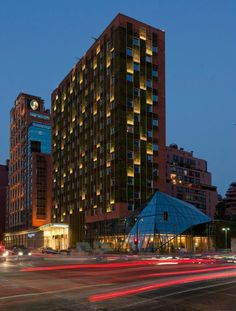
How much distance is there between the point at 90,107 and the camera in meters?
127

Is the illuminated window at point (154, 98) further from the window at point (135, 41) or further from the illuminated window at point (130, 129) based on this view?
the window at point (135, 41)

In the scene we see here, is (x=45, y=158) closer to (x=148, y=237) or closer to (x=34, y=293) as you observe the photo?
(x=148, y=237)

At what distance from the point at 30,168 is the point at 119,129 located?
241ft

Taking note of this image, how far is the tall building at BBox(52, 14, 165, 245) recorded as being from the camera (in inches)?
4313

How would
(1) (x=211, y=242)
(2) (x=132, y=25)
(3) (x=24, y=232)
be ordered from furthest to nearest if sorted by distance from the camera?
(3) (x=24, y=232)
(2) (x=132, y=25)
(1) (x=211, y=242)

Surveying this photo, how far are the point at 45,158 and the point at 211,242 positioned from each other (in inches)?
3318

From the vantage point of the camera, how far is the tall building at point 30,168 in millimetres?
170875

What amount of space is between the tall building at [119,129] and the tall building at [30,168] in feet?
Result: 132

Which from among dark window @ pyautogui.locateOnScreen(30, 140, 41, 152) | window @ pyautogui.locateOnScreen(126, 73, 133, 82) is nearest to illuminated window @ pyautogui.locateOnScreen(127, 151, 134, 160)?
window @ pyautogui.locateOnScreen(126, 73, 133, 82)

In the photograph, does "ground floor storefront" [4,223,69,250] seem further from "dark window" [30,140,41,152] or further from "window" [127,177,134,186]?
"dark window" [30,140,41,152]

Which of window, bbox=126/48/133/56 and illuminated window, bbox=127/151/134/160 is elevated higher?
window, bbox=126/48/133/56

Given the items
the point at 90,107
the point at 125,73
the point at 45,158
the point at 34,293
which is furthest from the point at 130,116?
the point at 34,293

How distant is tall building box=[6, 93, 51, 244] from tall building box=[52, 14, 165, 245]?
4021 centimetres

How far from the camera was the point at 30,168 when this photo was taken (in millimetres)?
174750
